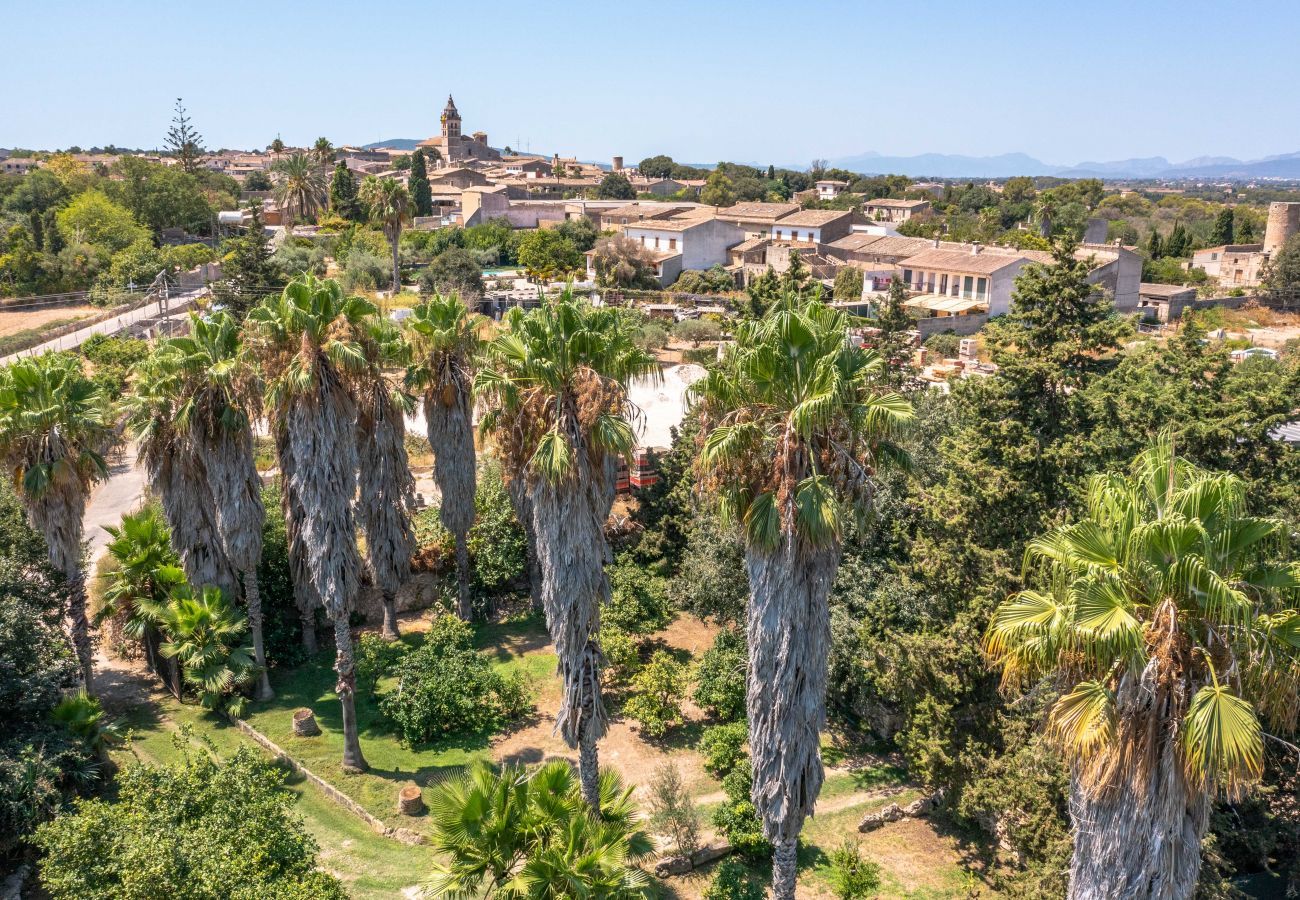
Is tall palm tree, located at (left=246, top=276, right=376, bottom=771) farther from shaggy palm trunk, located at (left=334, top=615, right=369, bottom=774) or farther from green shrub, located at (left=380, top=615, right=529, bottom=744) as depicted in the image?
green shrub, located at (left=380, top=615, right=529, bottom=744)

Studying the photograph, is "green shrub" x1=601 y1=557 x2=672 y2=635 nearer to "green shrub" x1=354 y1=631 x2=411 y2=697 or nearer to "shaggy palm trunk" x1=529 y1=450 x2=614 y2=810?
"green shrub" x1=354 y1=631 x2=411 y2=697

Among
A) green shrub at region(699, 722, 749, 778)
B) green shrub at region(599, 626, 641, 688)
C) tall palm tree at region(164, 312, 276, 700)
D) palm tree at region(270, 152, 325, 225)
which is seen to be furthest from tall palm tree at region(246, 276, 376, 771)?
palm tree at region(270, 152, 325, 225)

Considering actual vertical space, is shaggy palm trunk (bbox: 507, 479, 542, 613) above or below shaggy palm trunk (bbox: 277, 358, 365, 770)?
below

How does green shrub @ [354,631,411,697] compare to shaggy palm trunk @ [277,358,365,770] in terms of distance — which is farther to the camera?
green shrub @ [354,631,411,697]

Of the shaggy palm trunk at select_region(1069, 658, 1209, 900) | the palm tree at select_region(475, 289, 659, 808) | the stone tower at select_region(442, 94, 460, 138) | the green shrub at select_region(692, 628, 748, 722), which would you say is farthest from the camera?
the stone tower at select_region(442, 94, 460, 138)

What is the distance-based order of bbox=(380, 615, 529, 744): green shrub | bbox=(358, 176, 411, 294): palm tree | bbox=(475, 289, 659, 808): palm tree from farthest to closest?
1. bbox=(358, 176, 411, 294): palm tree
2. bbox=(380, 615, 529, 744): green shrub
3. bbox=(475, 289, 659, 808): palm tree

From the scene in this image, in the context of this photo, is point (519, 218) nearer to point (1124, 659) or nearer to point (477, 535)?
point (477, 535)

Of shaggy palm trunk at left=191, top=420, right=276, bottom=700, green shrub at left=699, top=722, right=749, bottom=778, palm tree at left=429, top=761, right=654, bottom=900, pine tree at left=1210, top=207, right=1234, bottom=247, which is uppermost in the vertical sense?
pine tree at left=1210, top=207, right=1234, bottom=247
